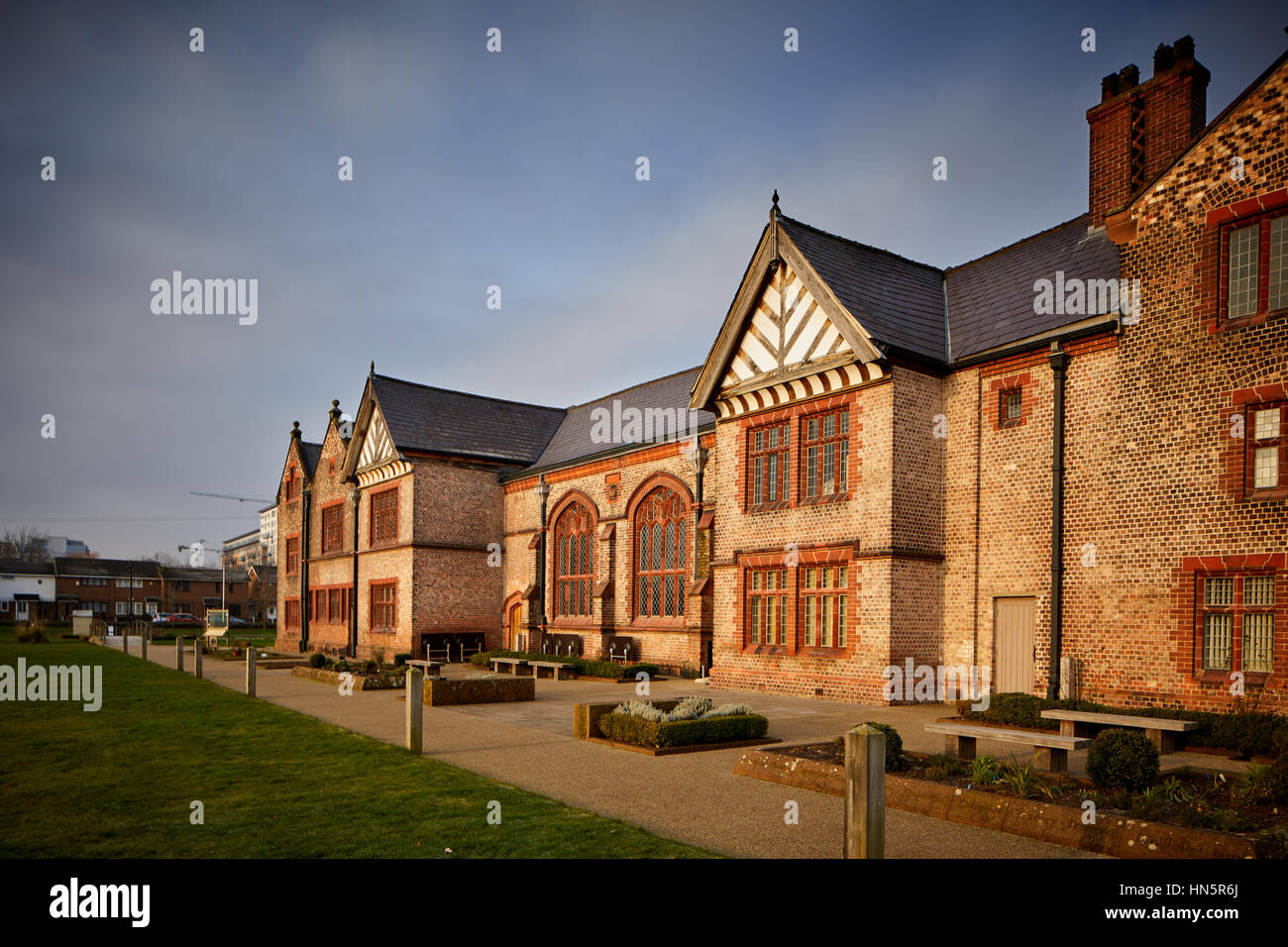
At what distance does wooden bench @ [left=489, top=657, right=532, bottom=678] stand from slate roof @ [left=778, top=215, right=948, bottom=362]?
1463 cm

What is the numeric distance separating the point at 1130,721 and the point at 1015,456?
23.0 feet

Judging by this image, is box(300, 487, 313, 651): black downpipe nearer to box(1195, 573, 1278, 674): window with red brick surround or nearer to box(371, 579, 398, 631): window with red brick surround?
box(371, 579, 398, 631): window with red brick surround

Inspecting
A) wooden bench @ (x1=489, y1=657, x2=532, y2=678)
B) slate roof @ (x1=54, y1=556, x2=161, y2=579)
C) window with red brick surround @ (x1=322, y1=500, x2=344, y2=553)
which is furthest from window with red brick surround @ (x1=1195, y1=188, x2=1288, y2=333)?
slate roof @ (x1=54, y1=556, x2=161, y2=579)

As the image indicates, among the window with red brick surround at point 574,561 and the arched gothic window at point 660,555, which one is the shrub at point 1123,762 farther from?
the window with red brick surround at point 574,561

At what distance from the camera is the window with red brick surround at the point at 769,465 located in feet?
72.0

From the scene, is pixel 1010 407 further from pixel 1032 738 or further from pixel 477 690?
pixel 477 690

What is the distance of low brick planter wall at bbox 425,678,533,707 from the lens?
18547mm

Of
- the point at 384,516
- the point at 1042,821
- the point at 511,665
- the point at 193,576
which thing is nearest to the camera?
the point at 1042,821

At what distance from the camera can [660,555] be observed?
2812cm

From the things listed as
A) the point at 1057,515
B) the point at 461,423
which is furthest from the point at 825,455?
the point at 461,423

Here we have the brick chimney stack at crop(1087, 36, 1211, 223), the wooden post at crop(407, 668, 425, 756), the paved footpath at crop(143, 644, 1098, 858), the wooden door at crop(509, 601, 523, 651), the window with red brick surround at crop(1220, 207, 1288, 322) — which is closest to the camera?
the paved footpath at crop(143, 644, 1098, 858)

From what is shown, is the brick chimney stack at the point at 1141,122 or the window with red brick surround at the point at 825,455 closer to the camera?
the brick chimney stack at the point at 1141,122

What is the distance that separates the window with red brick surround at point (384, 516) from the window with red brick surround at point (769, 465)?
1828cm

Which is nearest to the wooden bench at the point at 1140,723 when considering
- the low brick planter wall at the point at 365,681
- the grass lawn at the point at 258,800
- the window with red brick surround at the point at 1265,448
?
the window with red brick surround at the point at 1265,448
